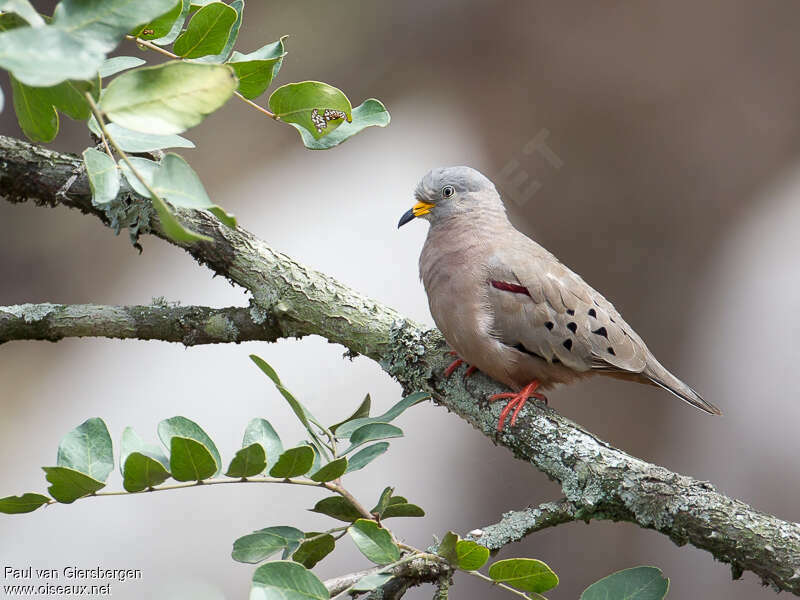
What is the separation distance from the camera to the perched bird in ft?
5.41

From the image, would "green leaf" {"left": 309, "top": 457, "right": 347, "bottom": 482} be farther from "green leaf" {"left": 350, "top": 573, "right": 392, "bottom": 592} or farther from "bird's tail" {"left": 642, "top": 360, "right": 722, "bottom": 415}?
"bird's tail" {"left": 642, "top": 360, "right": 722, "bottom": 415}

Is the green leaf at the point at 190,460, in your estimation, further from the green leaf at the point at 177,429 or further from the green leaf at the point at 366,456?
the green leaf at the point at 366,456

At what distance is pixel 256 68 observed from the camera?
40.4 inches

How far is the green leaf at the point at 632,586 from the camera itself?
946 millimetres

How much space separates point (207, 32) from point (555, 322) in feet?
3.21

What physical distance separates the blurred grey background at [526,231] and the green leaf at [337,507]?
221cm

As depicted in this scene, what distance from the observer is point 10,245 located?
338cm

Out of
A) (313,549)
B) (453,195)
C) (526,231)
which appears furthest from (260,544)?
(526,231)

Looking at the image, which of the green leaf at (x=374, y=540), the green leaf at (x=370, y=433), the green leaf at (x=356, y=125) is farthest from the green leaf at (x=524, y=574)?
the green leaf at (x=356, y=125)

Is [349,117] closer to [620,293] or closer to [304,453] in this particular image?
[304,453]

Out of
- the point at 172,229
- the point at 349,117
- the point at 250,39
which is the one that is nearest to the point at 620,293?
the point at 250,39

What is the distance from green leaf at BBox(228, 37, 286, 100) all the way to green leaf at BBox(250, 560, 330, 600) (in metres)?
0.60

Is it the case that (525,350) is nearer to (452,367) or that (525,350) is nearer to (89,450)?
(452,367)

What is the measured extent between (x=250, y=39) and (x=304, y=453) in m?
3.02
